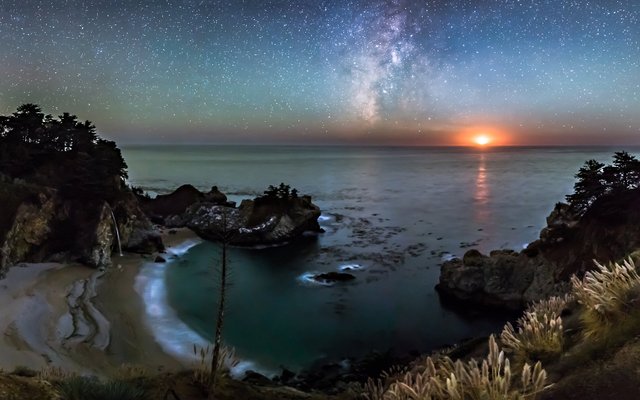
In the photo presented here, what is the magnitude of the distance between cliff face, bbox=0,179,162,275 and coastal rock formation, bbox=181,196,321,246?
12.5 metres

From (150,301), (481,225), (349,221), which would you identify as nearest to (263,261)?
(150,301)

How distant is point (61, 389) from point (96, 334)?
17.1m

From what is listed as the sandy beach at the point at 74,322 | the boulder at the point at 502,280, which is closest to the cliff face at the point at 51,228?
the sandy beach at the point at 74,322

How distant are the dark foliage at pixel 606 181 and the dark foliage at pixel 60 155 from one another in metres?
37.5

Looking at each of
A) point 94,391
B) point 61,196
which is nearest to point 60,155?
point 61,196

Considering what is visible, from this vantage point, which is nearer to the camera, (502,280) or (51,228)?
(502,280)

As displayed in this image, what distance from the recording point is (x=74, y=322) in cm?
2117

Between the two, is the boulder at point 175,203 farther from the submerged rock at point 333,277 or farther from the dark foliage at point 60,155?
the submerged rock at point 333,277

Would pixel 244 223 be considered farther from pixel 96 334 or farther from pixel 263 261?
pixel 96 334

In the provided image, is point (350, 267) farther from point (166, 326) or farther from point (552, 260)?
point (166, 326)

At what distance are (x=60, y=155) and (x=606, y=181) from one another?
44350mm

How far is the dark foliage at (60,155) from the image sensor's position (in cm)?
3478

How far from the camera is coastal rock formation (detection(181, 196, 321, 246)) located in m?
44.1

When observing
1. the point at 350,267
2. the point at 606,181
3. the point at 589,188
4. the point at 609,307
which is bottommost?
the point at 350,267
